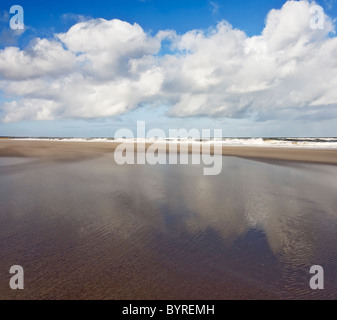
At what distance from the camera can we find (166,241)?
4.35 metres

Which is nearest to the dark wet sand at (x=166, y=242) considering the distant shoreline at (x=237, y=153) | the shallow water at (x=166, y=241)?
the shallow water at (x=166, y=241)

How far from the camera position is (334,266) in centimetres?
354

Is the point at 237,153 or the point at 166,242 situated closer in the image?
the point at 166,242

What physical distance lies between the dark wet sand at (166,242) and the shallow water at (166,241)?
2 cm

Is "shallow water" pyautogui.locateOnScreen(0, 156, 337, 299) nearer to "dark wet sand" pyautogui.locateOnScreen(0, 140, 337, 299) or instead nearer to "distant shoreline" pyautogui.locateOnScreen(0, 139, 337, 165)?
"dark wet sand" pyautogui.locateOnScreen(0, 140, 337, 299)

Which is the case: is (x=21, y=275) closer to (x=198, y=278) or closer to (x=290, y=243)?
(x=198, y=278)

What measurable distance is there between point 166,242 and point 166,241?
43 millimetres

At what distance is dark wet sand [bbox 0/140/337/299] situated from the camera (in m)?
3.01

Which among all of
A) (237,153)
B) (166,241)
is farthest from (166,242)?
(237,153)

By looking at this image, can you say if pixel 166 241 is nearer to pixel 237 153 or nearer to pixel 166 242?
pixel 166 242
